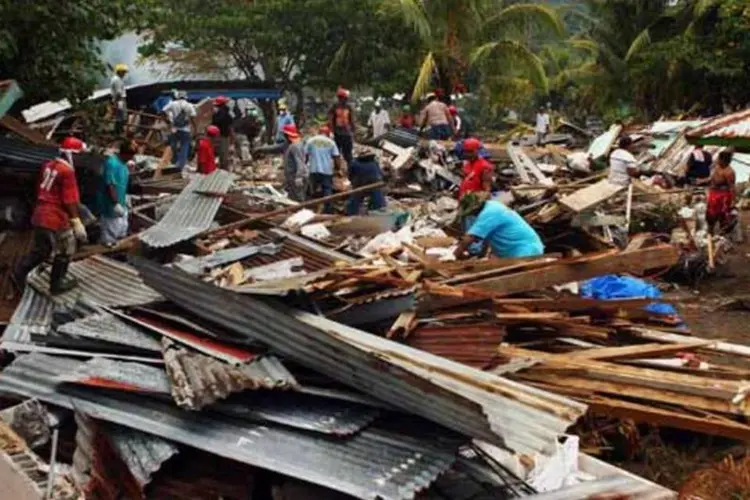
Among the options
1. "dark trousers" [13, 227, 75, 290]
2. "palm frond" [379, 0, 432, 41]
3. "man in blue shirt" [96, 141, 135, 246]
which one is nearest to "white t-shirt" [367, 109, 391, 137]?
"palm frond" [379, 0, 432, 41]

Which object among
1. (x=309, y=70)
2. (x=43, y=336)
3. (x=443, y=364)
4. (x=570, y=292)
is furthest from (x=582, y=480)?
(x=309, y=70)

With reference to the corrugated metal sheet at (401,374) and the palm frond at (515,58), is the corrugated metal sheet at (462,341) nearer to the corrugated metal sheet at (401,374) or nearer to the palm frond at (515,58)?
the corrugated metal sheet at (401,374)

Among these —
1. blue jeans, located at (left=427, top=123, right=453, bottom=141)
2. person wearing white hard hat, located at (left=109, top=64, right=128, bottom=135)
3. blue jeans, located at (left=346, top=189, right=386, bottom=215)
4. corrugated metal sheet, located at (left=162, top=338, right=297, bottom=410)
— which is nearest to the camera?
corrugated metal sheet, located at (left=162, top=338, right=297, bottom=410)

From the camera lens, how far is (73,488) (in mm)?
4914

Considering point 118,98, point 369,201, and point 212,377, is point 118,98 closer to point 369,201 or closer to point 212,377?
point 369,201

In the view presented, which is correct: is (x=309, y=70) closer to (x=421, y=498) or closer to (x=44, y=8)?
(x=44, y=8)

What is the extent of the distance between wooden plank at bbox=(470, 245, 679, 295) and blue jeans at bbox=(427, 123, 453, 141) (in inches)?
406

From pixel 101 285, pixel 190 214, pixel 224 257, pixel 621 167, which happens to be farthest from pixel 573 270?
pixel 621 167

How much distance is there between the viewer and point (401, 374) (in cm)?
450

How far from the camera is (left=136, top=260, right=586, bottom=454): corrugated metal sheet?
4.26m

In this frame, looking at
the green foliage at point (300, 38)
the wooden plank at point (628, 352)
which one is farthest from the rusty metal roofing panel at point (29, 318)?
the green foliage at point (300, 38)

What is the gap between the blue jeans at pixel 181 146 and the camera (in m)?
15.7

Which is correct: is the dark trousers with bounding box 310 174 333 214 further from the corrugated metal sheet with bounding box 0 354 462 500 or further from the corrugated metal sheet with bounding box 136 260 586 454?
the corrugated metal sheet with bounding box 0 354 462 500

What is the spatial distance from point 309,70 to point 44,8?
17.1 metres
